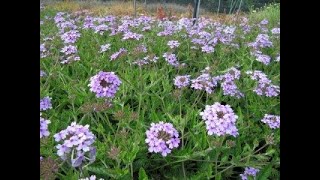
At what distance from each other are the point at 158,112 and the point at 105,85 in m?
0.35

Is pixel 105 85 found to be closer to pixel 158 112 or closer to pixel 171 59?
pixel 158 112

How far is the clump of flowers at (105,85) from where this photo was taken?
3.76 feet

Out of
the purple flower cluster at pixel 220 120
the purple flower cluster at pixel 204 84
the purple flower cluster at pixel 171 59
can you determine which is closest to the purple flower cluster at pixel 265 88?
the purple flower cluster at pixel 204 84

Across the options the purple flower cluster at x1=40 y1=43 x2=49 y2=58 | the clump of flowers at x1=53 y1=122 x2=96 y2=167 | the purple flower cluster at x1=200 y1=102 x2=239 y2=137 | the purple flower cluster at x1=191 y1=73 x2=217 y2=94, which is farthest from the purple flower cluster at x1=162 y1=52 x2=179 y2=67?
the clump of flowers at x1=53 y1=122 x2=96 y2=167

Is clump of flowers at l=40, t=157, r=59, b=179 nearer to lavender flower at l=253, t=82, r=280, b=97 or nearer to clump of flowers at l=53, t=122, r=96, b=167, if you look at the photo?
clump of flowers at l=53, t=122, r=96, b=167

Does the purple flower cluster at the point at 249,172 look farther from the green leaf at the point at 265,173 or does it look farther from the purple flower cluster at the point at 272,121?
the purple flower cluster at the point at 272,121

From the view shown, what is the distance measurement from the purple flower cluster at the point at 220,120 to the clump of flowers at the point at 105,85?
11.9 inches

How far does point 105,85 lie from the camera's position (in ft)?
3.79

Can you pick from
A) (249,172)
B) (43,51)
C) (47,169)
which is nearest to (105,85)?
(47,169)

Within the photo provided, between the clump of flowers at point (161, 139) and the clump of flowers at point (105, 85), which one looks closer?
the clump of flowers at point (161, 139)
